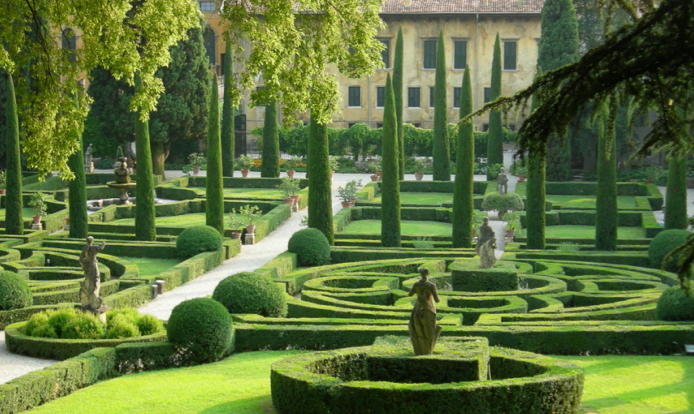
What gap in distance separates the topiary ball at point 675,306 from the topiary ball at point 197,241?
14087mm

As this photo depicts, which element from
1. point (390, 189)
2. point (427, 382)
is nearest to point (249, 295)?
point (427, 382)

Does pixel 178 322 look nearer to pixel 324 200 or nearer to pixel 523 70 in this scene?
pixel 324 200

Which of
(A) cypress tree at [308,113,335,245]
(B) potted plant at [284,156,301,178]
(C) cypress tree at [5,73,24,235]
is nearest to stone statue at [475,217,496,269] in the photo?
(A) cypress tree at [308,113,335,245]

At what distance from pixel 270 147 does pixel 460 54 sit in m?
16.0

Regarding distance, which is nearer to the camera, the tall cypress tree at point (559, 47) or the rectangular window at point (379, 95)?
the tall cypress tree at point (559, 47)

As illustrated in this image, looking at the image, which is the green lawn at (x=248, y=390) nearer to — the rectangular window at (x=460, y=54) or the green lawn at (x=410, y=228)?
the green lawn at (x=410, y=228)

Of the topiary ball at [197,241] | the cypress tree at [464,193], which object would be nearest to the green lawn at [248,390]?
the topiary ball at [197,241]

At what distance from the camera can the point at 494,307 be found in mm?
21188

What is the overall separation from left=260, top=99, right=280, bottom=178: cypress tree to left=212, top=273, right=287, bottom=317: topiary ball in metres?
26.1

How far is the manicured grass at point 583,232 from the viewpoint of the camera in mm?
33725

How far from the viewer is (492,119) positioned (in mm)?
46312

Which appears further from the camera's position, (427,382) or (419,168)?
(419,168)

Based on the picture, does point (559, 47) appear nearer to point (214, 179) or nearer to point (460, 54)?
point (460, 54)

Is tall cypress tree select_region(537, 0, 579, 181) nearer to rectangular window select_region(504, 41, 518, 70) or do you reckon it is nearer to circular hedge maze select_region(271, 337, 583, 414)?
rectangular window select_region(504, 41, 518, 70)
